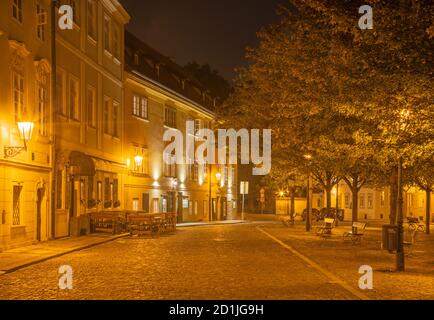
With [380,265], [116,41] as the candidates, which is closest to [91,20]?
[116,41]

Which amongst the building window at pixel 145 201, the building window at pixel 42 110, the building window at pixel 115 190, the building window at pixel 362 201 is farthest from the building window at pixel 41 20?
the building window at pixel 362 201

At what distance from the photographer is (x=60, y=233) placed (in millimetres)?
26844

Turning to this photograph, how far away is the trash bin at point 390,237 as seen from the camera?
55.6 feet

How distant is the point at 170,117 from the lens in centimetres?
4794

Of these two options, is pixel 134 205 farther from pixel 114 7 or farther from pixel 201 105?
pixel 201 105

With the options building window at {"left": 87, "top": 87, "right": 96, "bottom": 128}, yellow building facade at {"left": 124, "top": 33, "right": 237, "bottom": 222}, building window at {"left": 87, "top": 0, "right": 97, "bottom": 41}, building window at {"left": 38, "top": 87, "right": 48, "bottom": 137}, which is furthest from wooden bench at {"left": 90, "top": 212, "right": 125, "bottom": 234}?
building window at {"left": 87, "top": 0, "right": 97, "bottom": 41}

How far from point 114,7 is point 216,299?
27437 mm

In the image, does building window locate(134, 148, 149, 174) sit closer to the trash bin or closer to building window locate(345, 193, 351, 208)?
the trash bin

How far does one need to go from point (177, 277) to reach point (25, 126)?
868 centimetres

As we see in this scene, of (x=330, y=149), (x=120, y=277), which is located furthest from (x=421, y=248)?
(x=120, y=277)

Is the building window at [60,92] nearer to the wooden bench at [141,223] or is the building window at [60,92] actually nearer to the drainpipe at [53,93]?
the drainpipe at [53,93]

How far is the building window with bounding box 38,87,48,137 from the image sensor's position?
24375 mm

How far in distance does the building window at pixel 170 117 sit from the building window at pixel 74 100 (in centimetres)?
1739
